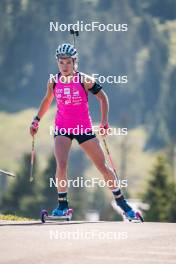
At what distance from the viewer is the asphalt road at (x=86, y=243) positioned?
9102mm

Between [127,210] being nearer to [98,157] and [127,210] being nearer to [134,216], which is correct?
[134,216]

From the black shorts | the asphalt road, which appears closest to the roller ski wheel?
the asphalt road

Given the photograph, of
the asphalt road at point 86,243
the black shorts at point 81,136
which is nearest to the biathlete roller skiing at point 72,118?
the black shorts at point 81,136

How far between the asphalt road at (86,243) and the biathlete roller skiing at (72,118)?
3.57 ft

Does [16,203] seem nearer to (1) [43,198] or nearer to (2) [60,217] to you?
(1) [43,198]

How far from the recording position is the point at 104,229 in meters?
12.7

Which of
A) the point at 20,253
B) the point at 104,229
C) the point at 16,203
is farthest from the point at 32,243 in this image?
the point at 16,203

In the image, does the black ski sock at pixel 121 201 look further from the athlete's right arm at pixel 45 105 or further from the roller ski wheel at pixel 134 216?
the athlete's right arm at pixel 45 105

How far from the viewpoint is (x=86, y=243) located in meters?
10.5

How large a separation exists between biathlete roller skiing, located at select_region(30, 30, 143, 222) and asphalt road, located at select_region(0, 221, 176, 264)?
109 centimetres

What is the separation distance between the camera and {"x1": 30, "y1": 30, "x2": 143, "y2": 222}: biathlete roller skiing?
46.3 ft

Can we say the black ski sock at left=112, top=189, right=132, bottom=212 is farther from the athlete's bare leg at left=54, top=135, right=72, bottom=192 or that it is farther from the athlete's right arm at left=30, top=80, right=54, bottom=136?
the athlete's right arm at left=30, top=80, right=54, bottom=136

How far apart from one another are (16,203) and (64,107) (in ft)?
338

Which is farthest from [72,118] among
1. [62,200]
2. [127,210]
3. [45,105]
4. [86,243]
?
[86,243]
